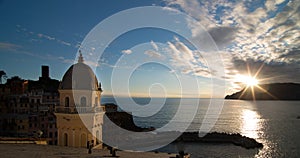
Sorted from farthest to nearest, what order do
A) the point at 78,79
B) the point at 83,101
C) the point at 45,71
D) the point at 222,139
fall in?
the point at 45,71
the point at 222,139
the point at 83,101
the point at 78,79

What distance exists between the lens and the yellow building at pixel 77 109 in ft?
50.3

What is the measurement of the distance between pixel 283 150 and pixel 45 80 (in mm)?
66378

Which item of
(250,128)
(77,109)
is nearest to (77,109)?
(77,109)

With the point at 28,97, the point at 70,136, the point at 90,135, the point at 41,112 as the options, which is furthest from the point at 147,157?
the point at 28,97

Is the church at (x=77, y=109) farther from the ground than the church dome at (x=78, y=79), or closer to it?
closer to it

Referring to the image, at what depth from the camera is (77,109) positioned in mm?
15172

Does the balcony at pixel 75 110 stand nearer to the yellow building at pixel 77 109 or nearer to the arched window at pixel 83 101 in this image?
the yellow building at pixel 77 109

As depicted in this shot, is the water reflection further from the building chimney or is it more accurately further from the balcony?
the balcony

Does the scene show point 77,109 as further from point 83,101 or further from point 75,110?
point 83,101

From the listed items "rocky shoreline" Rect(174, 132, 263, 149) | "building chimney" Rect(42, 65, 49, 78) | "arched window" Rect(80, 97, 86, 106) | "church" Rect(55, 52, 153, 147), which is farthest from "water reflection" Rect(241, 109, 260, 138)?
"arched window" Rect(80, 97, 86, 106)

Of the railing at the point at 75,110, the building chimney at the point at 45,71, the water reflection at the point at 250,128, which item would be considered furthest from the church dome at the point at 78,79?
the water reflection at the point at 250,128

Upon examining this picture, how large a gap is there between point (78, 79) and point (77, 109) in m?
1.87

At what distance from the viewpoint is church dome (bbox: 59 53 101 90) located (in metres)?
15.5

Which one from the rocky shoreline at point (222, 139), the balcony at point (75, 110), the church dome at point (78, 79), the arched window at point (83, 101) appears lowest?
the rocky shoreline at point (222, 139)
